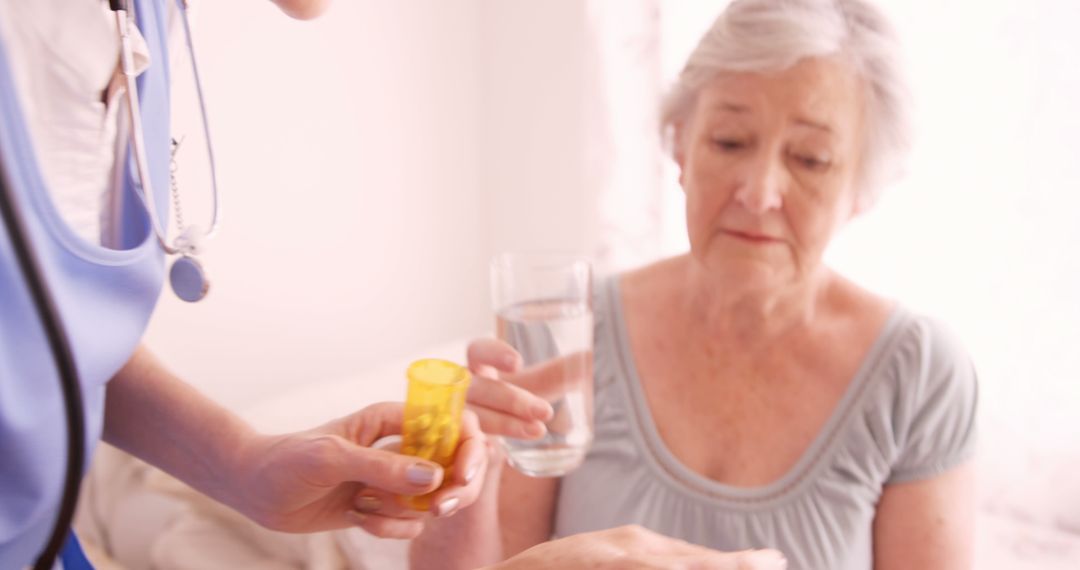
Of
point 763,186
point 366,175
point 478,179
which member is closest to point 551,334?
point 763,186

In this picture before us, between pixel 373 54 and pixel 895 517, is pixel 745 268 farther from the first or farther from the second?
pixel 373 54

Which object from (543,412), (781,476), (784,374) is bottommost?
(781,476)

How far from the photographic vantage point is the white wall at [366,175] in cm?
160

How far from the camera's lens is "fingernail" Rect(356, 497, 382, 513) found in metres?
0.79

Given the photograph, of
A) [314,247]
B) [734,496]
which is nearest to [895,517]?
[734,496]

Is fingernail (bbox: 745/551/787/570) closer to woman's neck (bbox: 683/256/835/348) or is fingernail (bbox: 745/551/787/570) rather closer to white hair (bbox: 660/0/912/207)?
woman's neck (bbox: 683/256/835/348)

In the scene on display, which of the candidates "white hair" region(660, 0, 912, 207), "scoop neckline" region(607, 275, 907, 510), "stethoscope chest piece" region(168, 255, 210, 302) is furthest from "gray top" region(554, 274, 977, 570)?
"stethoscope chest piece" region(168, 255, 210, 302)

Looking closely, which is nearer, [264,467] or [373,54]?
[264,467]

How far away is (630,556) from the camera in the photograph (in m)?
0.64

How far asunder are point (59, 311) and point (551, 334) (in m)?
0.49

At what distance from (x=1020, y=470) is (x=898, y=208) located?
22.4 inches

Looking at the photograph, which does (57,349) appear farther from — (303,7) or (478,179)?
(478,179)

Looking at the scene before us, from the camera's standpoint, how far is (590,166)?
2.08m

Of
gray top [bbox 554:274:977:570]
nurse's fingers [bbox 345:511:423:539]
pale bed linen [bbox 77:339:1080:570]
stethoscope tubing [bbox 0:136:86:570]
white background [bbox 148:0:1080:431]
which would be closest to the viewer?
stethoscope tubing [bbox 0:136:86:570]
